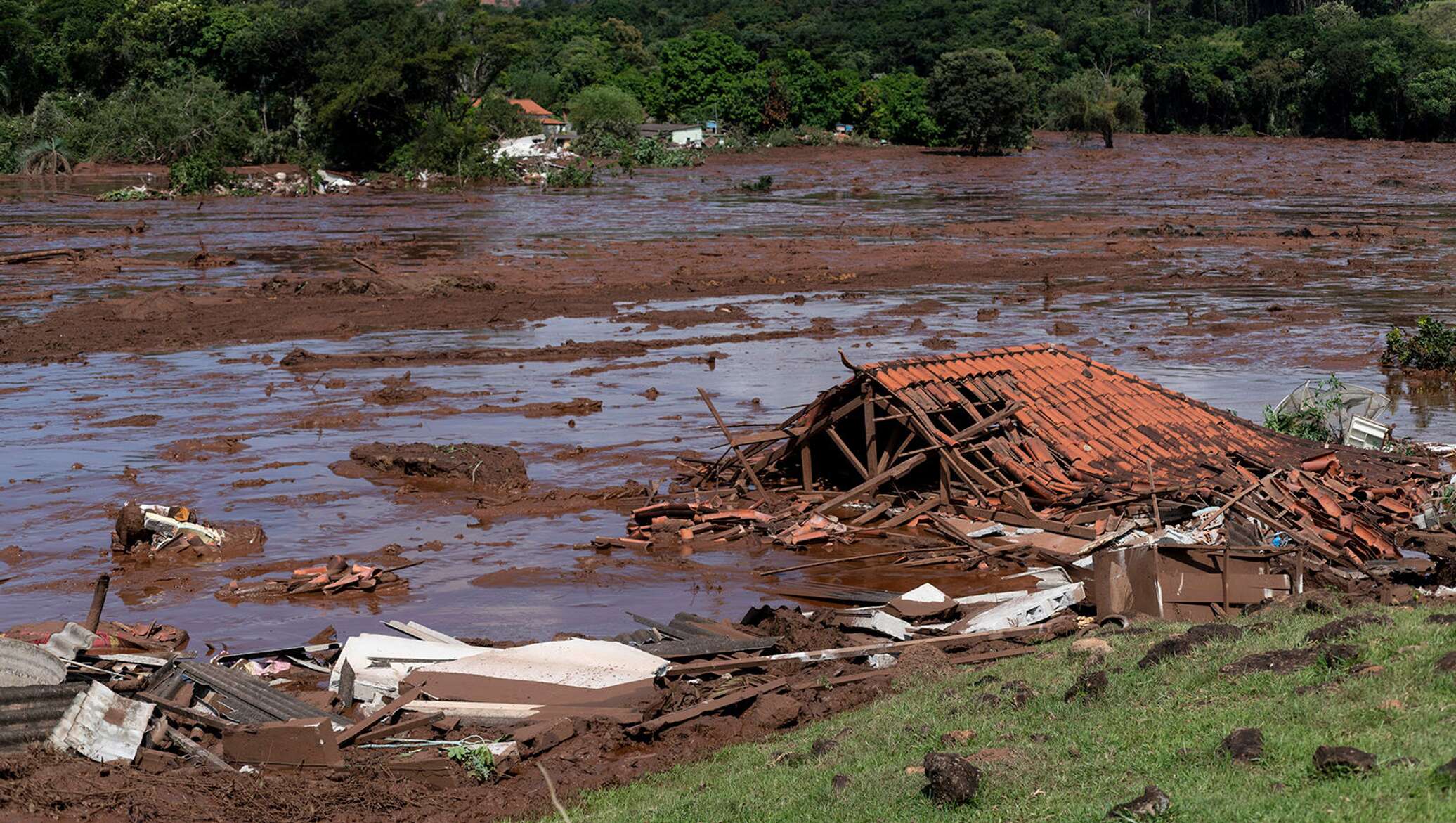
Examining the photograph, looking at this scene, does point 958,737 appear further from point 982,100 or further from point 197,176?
point 982,100

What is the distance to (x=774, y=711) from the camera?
28.1 ft

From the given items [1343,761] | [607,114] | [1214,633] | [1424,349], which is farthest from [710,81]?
[1343,761]

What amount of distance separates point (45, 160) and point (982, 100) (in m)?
48.7

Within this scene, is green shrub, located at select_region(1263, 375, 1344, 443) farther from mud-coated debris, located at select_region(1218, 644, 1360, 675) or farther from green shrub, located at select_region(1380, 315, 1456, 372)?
mud-coated debris, located at select_region(1218, 644, 1360, 675)

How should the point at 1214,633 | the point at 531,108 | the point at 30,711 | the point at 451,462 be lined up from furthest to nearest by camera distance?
the point at 531,108, the point at 451,462, the point at 30,711, the point at 1214,633

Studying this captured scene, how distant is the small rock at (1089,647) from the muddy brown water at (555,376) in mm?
3311

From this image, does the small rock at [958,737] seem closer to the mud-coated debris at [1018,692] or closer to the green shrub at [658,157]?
the mud-coated debris at [1018,692]

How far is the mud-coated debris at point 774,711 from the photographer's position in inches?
334

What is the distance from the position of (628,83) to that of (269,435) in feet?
281

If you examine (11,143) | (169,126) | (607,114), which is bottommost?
(11,143)

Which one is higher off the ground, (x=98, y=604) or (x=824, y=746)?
(x=98, y=604)

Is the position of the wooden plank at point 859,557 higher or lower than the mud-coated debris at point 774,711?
lower

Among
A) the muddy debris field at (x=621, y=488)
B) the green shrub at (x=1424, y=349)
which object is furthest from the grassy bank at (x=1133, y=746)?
the green shrub at (x=1424, y=349)

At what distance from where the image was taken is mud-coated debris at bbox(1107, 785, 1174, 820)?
5449mm
